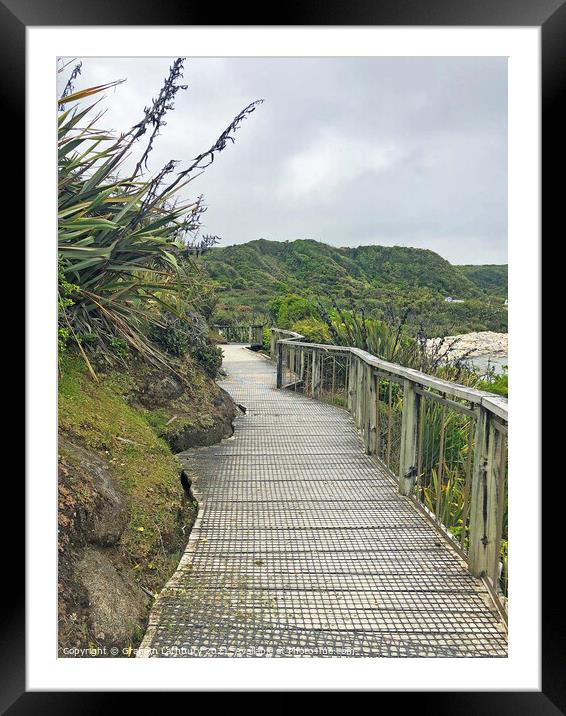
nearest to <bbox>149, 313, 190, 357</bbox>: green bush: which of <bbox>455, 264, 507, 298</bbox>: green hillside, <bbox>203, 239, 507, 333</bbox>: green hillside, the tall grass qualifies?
the tall grass

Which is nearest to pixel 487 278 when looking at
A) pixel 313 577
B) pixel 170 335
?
pixel 313 577

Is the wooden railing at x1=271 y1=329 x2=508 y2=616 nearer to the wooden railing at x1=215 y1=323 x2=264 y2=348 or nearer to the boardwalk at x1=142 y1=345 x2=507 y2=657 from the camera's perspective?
the boardwalk at x1=142 y1=345 x2=507 y2=657

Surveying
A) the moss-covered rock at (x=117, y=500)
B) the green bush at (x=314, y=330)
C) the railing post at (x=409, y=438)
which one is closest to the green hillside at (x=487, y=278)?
the railing post at (x=409, y=438)

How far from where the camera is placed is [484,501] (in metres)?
2.15

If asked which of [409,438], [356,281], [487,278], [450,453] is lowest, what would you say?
Answer: [450,453]

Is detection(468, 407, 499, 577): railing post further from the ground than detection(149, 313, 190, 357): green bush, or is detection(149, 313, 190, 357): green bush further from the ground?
detection(149, 313, 190, 357): green bush

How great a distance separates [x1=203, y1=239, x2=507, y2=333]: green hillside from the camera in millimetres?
5198

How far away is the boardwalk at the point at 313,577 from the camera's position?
188cm

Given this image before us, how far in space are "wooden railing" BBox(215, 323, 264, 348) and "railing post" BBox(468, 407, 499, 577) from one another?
44.5 ft

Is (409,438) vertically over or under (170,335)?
under

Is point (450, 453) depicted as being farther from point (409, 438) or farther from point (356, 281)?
point (356, 281)

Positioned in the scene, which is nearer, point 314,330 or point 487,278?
point 487,278

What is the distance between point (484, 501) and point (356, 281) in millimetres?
8820
